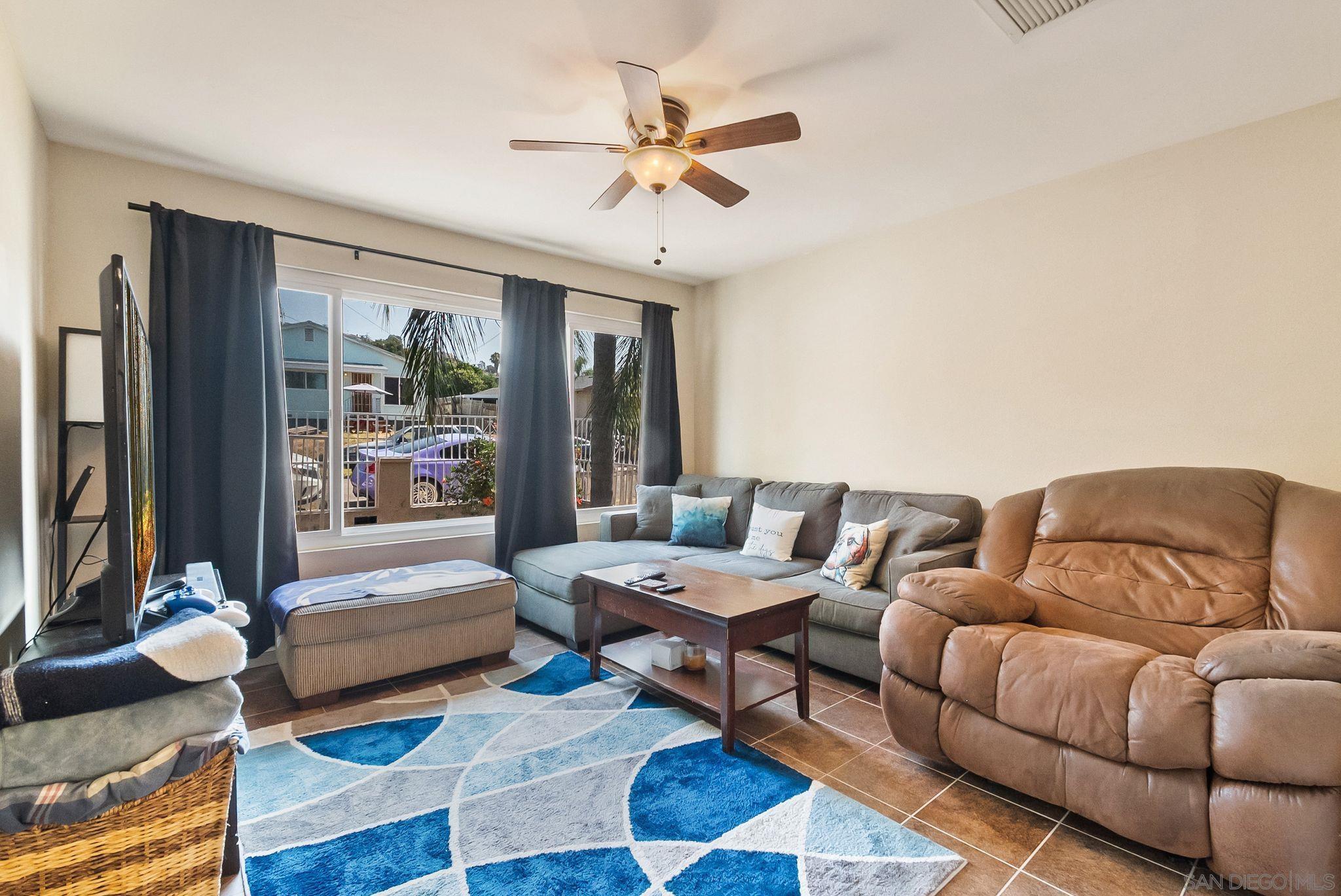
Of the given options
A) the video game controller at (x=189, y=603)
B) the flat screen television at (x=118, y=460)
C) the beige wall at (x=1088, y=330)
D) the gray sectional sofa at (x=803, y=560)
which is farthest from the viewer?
the gray sectional sofa at (x=803, y=560)

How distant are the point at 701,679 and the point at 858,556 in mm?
1116

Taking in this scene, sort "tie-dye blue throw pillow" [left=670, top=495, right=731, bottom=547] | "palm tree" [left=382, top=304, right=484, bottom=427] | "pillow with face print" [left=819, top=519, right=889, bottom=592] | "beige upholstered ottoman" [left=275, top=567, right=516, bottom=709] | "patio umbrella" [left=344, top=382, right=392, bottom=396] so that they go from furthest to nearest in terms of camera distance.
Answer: "tie-dye blue throw pillow" [left=670, top=495, right=731, bottom=547] → "palm tree" [left=382, top=304, right=484, bottom=427] → "patio umbrella" [left=344, top=382, right=392, bottom=396] → "pillow with face print" [left=819, top=519, right=889, bottom=592] → "beige upholstered ottoman" [left=275, top=567, right=516, bottom=709]

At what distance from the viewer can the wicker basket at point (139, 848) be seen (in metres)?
1.00

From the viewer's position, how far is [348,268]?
3578 millimetres

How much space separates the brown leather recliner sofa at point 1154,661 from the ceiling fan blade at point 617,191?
1.97 metres

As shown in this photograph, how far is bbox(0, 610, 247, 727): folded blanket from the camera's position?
101 centimetres

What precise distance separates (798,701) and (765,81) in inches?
98.3

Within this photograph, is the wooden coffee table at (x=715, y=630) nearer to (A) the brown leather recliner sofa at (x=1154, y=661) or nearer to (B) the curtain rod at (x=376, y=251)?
(A) the brown leather recliner sofa at (x=1154, y=661)

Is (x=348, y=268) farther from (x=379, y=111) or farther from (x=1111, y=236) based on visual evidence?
(x=1111, y=236)

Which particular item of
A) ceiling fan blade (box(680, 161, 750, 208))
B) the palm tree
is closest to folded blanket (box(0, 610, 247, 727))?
ceiling fan blade (box(680, 161, 750, 208))

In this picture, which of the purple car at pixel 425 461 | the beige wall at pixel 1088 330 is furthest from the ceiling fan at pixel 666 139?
the purple car at pixel 425 461

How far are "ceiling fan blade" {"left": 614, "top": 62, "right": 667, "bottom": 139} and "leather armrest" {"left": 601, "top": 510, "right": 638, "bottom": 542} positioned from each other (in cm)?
277

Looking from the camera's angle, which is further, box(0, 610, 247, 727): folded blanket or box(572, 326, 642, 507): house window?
box(572, 326, 642, 507): house window

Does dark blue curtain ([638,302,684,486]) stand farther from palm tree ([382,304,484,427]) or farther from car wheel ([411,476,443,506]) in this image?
car wheel ([411,476,443,506])
